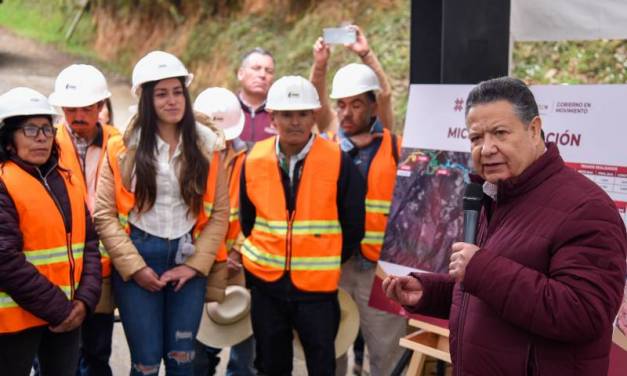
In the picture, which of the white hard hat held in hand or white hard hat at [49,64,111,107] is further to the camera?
white hard hat at [49,64,111,107]

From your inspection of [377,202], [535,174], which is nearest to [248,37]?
[377,202]

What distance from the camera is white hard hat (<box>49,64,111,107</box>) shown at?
4.79m

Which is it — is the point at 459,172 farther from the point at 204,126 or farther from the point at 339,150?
the point at 204,126

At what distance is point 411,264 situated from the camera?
450 cm

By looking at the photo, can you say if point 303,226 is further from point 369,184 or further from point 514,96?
point 514,96

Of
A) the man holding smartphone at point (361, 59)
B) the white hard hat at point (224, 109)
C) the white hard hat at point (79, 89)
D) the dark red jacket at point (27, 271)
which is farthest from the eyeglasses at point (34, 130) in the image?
the man holding smartphone at point (361, 59)

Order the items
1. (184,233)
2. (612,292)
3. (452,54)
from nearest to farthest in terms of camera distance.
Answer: (612,292)
(184,233)
(452,54)

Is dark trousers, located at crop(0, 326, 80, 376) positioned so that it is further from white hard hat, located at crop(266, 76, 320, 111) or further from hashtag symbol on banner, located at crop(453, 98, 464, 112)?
hashtag symbol on banner, located at crop(453, 98, 464, 112)

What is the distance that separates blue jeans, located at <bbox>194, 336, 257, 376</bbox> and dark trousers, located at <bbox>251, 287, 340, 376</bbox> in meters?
0.76

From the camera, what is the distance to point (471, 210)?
2533 millimetres

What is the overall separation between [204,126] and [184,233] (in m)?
0.67

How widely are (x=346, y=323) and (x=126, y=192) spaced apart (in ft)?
5.56

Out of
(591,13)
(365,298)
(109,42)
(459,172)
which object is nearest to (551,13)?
(591,13)

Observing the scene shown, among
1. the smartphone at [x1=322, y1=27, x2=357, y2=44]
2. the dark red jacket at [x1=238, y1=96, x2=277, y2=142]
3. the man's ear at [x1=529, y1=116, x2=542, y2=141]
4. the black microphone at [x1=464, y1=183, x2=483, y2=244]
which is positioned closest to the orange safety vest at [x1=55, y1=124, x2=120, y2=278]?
the dark red jacket at [x1=238, y1=96, x2=277, y2=142]
